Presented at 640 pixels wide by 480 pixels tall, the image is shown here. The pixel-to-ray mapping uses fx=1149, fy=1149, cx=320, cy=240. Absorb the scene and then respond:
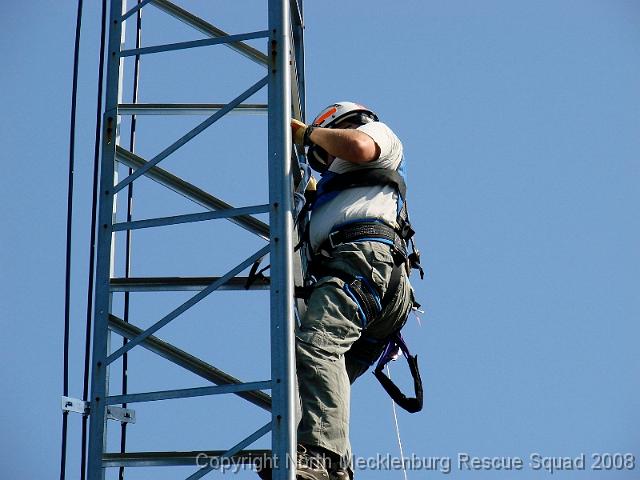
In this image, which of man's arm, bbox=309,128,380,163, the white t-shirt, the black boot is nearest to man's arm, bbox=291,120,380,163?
man's arm, bbox=309,128,380,163

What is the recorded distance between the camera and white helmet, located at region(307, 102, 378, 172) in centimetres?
763

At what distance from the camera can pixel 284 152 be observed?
692 cm

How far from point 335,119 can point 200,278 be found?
1443 millimetres

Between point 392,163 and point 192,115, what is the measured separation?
5.09 ft

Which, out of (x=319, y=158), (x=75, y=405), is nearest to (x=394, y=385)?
(x=319, y=158)

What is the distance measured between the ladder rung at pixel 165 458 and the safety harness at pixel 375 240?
3.67 feet

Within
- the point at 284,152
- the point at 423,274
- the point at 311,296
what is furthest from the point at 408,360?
the point at 284,152

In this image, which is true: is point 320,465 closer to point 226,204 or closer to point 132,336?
point 132,336

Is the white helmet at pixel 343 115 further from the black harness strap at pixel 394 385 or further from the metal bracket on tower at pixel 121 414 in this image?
the metal bracket on tower at pixel 121 414

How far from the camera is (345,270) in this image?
22.8 ft

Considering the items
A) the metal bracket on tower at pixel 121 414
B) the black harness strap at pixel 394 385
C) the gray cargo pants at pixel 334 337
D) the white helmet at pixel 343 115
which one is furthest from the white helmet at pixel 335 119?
the metal bracket on tower at pixel 121 414

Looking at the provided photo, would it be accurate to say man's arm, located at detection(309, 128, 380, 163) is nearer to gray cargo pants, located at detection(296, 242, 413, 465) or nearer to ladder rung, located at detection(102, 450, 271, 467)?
gray cargo pants, located at detection(296, 242, 413, 465)

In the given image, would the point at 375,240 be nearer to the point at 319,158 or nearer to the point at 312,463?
the point at 319,158

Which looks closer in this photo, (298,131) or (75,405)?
(75,405)
